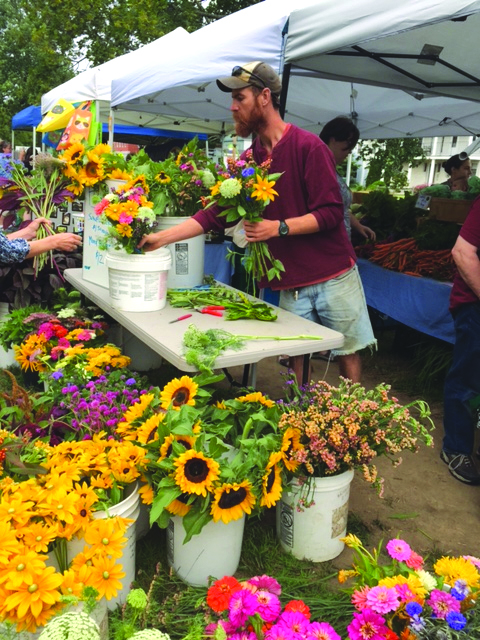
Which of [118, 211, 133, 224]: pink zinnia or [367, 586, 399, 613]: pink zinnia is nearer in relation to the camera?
[367, 586, 399, 613]: pink zinnia

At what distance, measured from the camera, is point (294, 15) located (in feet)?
10.4

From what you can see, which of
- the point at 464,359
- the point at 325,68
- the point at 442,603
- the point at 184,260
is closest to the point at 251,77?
the point at 184,260

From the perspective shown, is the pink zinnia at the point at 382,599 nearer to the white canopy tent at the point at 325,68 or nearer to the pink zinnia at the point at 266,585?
the pink zinnia at the point at 266,585

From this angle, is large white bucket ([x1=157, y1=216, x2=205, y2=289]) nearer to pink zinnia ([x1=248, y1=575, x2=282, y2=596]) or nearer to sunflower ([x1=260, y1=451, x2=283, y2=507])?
sunflower ([x1=260, y1=451, x2=283, y2=507])

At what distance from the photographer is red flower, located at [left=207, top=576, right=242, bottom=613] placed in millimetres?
1469

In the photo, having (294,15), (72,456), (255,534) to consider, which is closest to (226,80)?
(294,15)

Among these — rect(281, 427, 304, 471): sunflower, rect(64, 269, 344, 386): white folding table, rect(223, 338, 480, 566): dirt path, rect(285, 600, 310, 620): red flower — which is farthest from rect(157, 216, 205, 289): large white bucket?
rect(285, 600, 310, 620): red flower

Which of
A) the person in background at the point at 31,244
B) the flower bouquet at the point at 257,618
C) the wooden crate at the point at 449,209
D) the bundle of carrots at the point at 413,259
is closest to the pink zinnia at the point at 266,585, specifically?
the flower bouquet at the point at 257,618

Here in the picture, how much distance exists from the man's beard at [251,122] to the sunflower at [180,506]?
1596 mm

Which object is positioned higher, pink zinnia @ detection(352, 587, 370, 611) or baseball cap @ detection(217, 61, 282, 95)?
baseball cap @ detection(217, 61, 282, 95)

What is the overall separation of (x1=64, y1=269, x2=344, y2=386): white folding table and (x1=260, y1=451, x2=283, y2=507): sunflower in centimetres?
36

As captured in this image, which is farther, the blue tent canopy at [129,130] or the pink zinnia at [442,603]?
the blue tent canopy at [129,130]

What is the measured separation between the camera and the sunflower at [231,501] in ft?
5.71

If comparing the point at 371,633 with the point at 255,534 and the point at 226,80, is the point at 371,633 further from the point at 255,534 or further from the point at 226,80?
the point at 226,80
